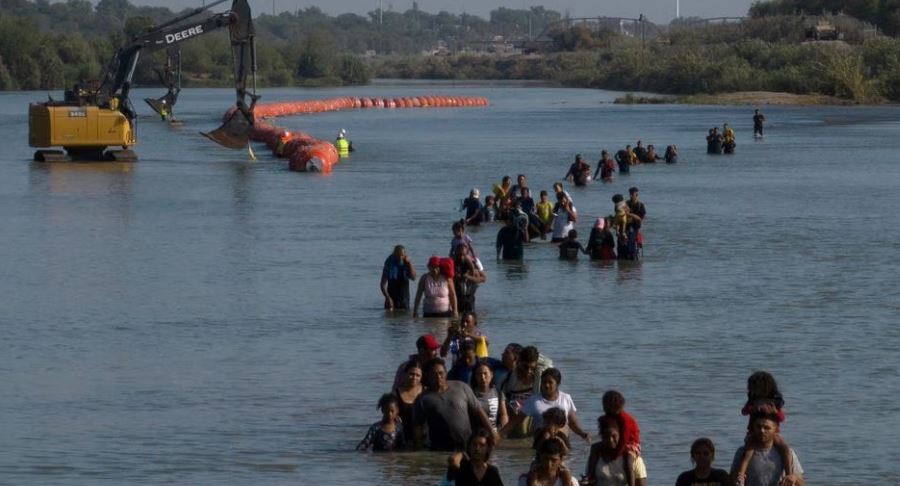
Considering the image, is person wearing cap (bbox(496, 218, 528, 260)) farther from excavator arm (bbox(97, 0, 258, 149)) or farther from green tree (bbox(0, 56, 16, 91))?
green tree (bbox(0, 56, 16, 91))

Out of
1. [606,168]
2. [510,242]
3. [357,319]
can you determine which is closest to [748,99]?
[606,168]

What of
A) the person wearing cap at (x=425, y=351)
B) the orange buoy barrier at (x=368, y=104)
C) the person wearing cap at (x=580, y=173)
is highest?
the orange buoy barrier at (x=368, y=104)

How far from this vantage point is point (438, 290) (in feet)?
74.3

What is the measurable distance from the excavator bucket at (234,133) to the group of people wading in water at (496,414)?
3560 centimetres

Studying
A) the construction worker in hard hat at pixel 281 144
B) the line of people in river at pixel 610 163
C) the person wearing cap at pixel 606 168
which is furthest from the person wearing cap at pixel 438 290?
the construction worker in hard hat at pixel 281 144

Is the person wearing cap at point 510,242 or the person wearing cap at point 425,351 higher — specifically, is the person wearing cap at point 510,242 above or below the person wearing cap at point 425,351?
below

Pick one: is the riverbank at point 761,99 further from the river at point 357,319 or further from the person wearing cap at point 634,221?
the person wearing cap at point 634,221

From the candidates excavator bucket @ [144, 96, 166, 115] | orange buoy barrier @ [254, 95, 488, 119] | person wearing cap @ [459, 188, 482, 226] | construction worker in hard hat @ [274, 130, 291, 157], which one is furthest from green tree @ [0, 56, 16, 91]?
person wearing cap @ [459, 188, 482, 226]

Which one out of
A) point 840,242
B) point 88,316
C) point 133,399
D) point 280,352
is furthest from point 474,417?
point 840,242

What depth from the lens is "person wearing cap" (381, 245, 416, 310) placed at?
23297 mm

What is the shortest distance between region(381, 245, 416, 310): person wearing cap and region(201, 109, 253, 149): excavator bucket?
1386 inches

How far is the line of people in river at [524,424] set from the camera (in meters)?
10.5

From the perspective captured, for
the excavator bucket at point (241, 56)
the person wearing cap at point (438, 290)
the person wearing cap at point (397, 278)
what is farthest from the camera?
the excavator bucket at point (241, 56)

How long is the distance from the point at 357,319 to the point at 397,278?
1138mm
